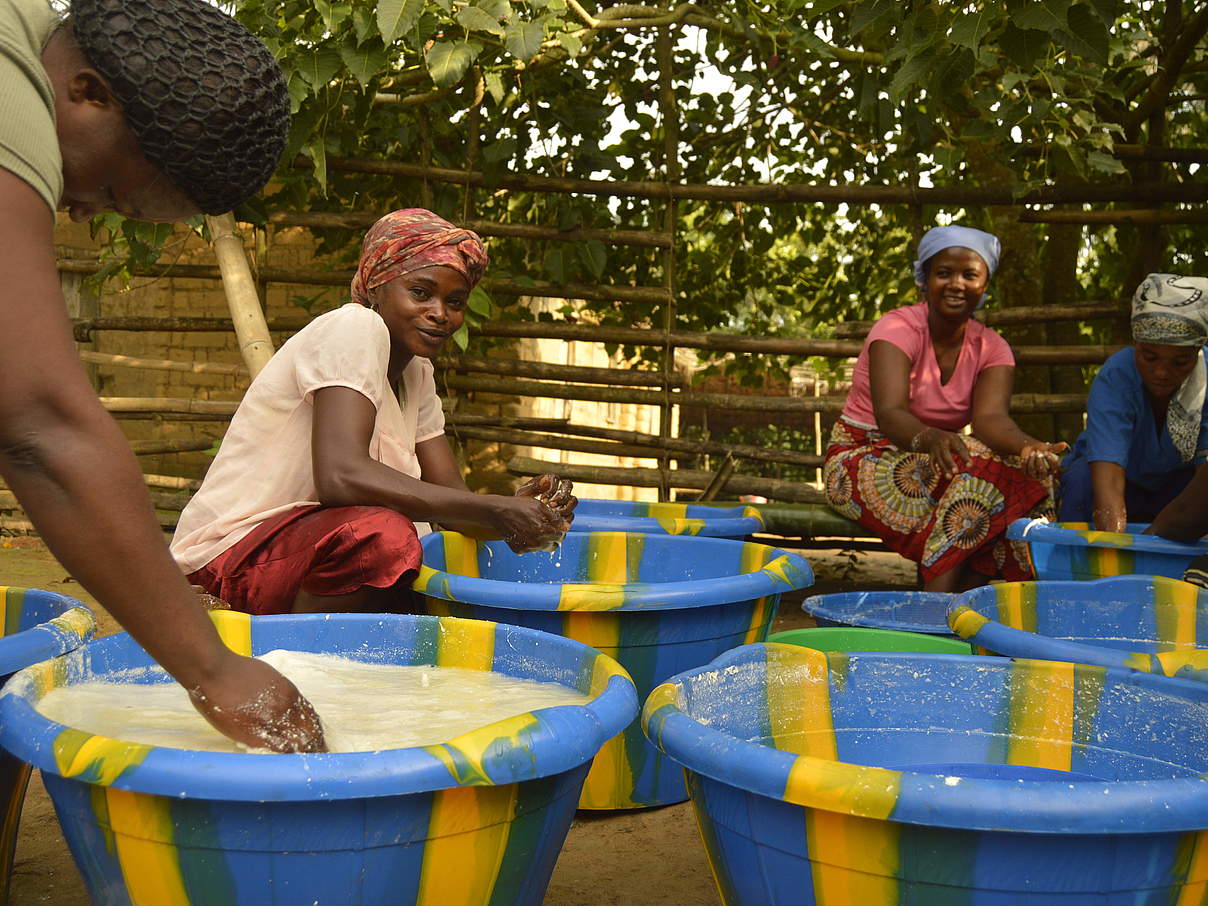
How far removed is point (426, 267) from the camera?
9.32 ft

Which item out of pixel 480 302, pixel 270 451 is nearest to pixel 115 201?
pixel 270 451

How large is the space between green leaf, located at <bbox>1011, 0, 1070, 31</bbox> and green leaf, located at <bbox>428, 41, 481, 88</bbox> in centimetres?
183

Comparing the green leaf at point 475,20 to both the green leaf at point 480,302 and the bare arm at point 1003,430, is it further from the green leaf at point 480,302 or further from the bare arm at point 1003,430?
the bare arm at point 1003,430

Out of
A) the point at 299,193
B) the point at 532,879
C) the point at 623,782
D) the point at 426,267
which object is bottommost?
the point at 623,782

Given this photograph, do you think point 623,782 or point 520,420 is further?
point 520,420

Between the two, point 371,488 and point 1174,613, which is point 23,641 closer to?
point 371,488

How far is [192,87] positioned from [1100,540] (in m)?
2.24

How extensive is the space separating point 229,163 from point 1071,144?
145 inches

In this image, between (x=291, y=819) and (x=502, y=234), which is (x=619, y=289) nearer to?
(x=502, y=234)

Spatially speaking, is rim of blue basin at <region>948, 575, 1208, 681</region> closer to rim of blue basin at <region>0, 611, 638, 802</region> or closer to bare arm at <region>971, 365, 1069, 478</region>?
rim of blue basin at <region>0, 611, 638, 802</region>

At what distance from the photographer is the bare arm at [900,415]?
3801 mm

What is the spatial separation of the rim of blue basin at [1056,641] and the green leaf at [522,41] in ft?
7.65

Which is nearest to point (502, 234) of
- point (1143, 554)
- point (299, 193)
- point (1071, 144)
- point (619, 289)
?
point (619, 289)

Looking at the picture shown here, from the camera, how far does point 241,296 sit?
4.50 metres
